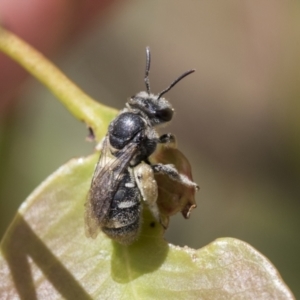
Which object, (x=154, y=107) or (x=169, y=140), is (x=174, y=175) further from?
(x=154, y=107)

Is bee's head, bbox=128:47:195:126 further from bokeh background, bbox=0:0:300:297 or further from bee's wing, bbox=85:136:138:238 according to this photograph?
bokeh background, bbox=0:0:300:297

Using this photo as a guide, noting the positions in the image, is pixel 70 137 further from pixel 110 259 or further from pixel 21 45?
pixel 110 259

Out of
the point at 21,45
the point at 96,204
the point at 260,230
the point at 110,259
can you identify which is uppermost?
the point at 21,45

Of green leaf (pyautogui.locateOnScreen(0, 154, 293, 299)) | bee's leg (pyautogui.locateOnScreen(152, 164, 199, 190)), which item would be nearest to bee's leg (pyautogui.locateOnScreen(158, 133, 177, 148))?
bee's leg (pyautogui.locateOnScreen(152, 164, 199, 190))

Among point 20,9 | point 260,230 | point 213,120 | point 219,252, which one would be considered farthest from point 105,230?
point 213,120

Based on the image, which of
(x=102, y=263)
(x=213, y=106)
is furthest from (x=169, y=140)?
(x=213, y=106)

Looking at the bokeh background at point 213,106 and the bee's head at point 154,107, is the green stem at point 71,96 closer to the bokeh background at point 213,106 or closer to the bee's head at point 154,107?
the bee's head at point 154,107

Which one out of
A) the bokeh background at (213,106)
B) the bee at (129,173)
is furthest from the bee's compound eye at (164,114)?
the bokeh background at (213,106)
